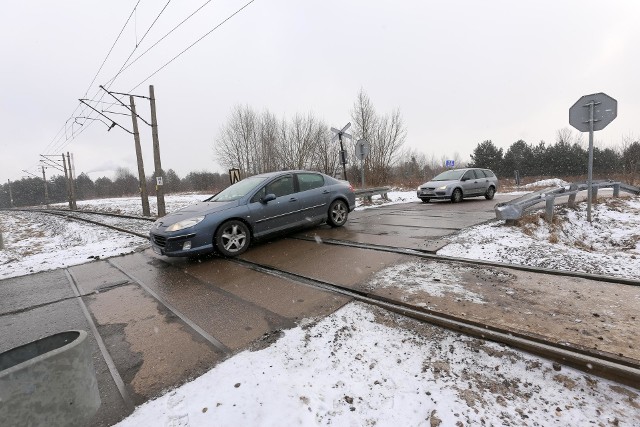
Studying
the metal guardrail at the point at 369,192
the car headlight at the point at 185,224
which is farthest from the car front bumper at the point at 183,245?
the metal guardrail at the point at 369,192

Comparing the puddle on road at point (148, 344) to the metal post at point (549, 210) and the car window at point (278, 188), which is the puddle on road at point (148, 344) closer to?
the car window at point (278, 188)

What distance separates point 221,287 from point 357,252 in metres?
2.53

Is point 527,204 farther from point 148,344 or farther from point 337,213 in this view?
point 148,344

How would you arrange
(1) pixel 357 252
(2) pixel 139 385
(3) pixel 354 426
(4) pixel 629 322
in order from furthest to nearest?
(1) pixel 357 252 < (4) pixel 629 322 < (2) pixel 139 385 < (3) pixel 354 426

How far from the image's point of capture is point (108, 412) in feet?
7.41

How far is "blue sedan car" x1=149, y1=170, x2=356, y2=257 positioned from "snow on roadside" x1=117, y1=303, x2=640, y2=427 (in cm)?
335

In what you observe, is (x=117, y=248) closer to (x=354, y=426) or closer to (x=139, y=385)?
(x=139, y=385)

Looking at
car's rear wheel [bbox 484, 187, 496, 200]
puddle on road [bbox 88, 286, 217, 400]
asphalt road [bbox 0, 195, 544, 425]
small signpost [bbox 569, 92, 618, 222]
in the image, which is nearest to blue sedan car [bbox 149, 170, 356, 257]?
asphalt road [bbox 0, 195, 544, 425]

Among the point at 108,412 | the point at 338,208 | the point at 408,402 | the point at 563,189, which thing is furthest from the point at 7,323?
the point at 563,189

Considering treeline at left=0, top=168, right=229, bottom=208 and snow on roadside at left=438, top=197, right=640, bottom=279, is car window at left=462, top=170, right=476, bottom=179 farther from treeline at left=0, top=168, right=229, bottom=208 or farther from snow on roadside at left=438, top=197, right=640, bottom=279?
treeline at left=0, top=168, right=229, bottom=208

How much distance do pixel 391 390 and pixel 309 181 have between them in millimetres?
5613

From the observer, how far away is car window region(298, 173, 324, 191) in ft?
23.9

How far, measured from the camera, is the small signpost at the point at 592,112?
6820 mm

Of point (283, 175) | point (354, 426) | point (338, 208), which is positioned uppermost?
point (283, 175)
